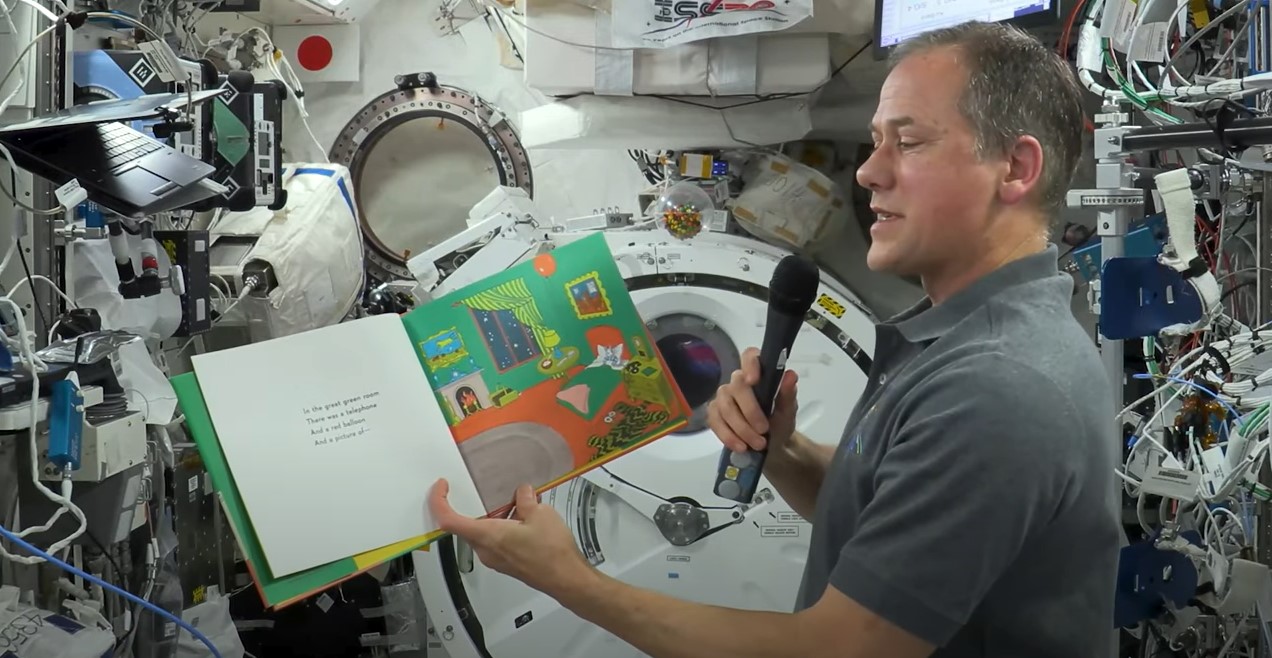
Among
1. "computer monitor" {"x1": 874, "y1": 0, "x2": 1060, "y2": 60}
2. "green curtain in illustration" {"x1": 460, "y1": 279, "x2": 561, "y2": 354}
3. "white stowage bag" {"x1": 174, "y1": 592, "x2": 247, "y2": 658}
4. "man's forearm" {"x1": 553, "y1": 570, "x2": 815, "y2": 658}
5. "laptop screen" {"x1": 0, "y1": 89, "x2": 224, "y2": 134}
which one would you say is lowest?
"white stowage bag" {"x1": 174, "y1": 592, "x2": 247, "y2": 658}

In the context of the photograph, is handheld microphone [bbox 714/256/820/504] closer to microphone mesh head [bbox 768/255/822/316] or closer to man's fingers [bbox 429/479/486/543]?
microphone mesh head [bbox 768/255/822/316]

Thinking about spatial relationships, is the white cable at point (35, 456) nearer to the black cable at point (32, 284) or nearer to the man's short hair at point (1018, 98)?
the black cable at point (32, 284)

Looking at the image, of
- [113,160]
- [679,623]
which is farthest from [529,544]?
[113,160]

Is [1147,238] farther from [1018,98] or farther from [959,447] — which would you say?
[959,447]

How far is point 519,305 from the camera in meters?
1.54

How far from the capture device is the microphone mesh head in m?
1.50

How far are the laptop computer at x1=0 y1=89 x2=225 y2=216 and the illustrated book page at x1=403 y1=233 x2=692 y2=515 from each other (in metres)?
0.81

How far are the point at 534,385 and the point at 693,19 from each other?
1.66 metres

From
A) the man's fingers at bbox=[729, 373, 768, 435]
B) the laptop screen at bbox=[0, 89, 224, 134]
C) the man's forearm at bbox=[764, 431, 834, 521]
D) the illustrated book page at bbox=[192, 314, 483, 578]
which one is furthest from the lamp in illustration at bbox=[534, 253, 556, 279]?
the laptop screen at bbox=[0, 89, 224, 134]

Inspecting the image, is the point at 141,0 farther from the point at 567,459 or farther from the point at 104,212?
the point at 567,459

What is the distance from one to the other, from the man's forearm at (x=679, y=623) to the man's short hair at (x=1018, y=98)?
588mm

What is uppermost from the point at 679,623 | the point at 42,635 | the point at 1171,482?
the point at 679,623

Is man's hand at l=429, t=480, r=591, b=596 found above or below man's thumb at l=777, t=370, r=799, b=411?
below

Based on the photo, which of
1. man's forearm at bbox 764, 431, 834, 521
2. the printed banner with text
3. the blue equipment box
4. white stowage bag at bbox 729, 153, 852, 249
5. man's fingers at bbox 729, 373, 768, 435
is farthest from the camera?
white stowage bag at bbox 729, 153, 852, 249
